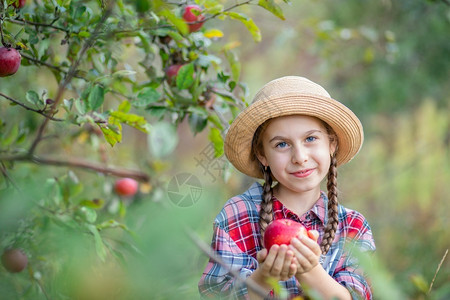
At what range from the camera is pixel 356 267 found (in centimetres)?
139

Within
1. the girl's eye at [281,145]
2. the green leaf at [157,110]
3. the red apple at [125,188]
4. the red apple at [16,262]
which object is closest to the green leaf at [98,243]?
the red apple at [16,262]

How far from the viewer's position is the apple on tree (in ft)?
3.96

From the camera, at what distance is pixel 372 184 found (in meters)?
5.35

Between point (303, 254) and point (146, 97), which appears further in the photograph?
point (146, 97)

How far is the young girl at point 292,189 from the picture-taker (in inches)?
54.1

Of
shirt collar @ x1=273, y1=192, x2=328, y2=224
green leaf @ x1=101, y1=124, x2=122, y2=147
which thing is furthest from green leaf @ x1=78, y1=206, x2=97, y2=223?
shirt collar @ x1=273, y1=192, x2=328, y2=224

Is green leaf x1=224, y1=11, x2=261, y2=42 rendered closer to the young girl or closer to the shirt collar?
the young girl

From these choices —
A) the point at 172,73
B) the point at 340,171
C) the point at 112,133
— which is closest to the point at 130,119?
the point at 112,133

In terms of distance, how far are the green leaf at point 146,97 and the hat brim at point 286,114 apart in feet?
0.74

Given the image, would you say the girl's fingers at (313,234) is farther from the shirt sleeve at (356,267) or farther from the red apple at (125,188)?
the red apple at (125,188)

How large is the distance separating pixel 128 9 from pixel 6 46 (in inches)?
12.4

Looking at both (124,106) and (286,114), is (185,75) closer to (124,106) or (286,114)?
(124,106)

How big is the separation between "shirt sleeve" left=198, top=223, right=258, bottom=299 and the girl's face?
0.21 meters

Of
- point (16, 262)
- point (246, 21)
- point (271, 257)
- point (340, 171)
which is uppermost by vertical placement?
point (246, 21)
